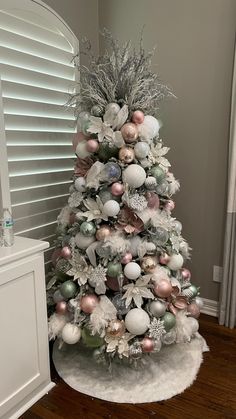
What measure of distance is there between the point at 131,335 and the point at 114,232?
0.53 meters

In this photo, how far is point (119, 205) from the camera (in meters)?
1.73

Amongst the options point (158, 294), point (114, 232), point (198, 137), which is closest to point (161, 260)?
point (158, 294)

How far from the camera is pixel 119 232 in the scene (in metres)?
1.75

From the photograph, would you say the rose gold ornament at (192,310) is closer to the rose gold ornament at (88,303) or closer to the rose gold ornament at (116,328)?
the rose gold ornament at (116,328)

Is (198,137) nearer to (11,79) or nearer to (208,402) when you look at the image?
(11,79)

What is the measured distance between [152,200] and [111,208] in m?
0.25

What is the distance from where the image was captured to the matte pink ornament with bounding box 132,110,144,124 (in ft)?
5.71

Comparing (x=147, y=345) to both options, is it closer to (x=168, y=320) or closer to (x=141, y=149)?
(x=168, y=320)

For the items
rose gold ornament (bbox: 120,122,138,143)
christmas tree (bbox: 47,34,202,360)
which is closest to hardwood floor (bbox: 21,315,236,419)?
christmas tree (bbox: 47,34,202,360)

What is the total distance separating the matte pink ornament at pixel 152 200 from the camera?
5.89ft

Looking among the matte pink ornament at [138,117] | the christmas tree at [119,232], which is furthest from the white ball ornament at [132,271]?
the matte pink ornament at [138,117]

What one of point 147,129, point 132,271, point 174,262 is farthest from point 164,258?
point 147,129

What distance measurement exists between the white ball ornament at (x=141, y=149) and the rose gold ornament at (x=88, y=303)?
0.78 meters

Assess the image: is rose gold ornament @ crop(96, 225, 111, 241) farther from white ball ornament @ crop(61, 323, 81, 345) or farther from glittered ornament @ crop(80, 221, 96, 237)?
white ball ornament @ crop(61, 323, 81, 345)
